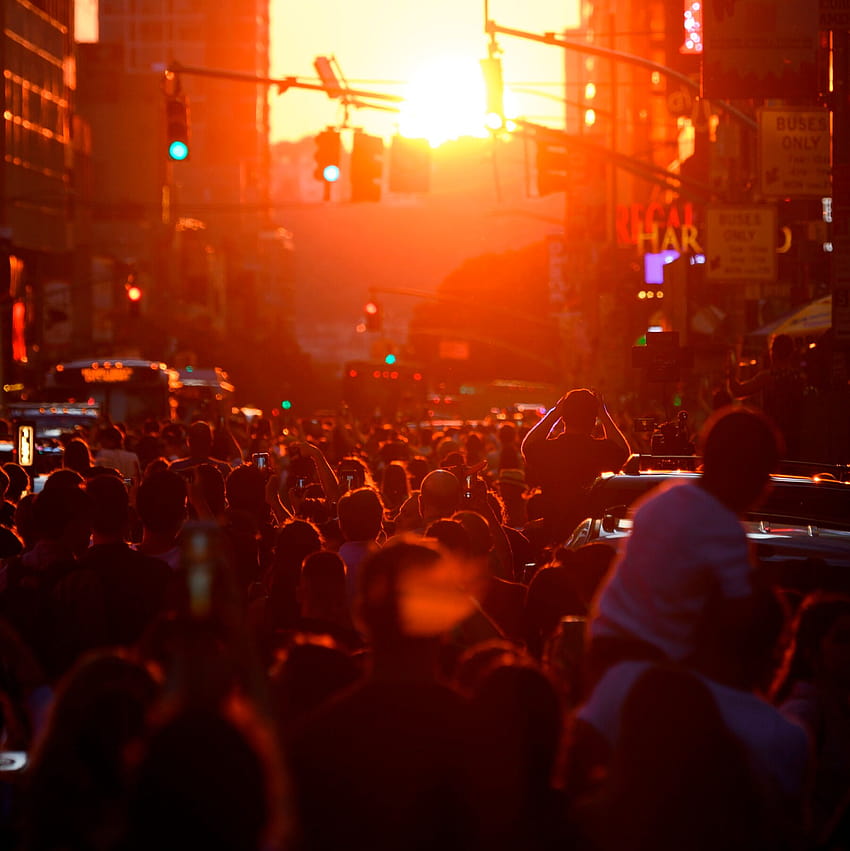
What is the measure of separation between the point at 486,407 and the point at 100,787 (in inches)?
2919

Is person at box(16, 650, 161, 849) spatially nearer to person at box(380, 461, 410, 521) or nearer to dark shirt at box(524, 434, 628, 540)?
dark shirt at box(524, 434, 628, 540)

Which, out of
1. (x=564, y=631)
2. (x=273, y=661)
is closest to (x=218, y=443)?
(x=273, y=661)

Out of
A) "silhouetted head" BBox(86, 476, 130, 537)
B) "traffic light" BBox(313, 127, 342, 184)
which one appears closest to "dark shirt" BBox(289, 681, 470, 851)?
"silhouetted head" BBox(86, 476, 130, 537)

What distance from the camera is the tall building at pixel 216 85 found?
600 feet

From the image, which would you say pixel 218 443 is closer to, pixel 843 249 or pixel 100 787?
pixel 843 249

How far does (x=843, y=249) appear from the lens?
1436 cm

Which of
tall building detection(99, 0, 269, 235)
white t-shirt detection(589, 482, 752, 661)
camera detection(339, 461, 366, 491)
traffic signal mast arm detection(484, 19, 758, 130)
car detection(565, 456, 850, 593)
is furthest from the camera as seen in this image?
tall building detection(99, 0, 269, 235)

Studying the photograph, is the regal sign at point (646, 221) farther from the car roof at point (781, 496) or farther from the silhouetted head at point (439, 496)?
the silhouetted head at point (439, 496)

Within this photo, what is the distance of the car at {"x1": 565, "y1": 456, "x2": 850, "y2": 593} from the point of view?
9.34 metres

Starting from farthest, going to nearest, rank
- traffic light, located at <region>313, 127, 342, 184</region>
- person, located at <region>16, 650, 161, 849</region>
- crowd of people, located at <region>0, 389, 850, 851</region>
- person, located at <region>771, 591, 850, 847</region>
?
traffic light, located at <region>313, 127, 342, 184</region>, person, located at <region>771, 591, 850, 847</region>, person, located at <region>16, 650, 161, 849</region>, crowd of people, located at <region>0, 389, 850, 851</region>

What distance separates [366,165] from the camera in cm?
2528

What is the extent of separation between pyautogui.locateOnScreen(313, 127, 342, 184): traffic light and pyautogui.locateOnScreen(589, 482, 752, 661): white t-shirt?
1980 cm

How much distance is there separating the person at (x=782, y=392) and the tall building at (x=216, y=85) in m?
165

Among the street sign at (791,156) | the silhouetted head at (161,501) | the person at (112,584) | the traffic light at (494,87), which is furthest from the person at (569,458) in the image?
the street sign at (791,156)
